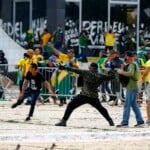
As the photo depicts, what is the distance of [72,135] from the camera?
1504cm

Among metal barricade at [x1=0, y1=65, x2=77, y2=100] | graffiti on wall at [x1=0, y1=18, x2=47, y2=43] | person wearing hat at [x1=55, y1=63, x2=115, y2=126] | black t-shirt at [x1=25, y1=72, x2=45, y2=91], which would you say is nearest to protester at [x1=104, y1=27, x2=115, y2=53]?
graffiti on wall at [x1=0, y1=18, x2=47, y2=43]

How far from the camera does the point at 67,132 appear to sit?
16.5 m

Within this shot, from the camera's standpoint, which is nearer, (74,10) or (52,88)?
(52,88)

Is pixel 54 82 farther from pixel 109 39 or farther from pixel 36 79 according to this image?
pixel 109 39

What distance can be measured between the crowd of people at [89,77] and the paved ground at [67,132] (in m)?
0.52

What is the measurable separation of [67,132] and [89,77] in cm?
187

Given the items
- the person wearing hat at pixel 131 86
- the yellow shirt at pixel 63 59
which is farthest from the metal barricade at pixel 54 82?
the person wearing hat at pixel 131 86

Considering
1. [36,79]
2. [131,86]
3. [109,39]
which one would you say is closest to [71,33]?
[109,39]

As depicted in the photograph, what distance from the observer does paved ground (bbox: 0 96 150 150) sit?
14164 mm

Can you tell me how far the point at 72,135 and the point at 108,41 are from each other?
77.7ft

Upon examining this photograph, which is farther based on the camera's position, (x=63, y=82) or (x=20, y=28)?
(x=20, y=28)

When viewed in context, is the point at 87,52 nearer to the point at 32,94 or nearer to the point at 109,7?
the point at 109,7

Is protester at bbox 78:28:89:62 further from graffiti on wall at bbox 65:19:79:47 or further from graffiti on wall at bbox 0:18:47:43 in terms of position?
graffiti on wall at bbox 0:18:47:43

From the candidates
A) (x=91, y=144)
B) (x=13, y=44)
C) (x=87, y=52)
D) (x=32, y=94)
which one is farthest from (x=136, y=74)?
(x=87, y=52)
